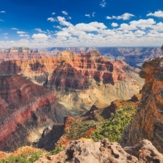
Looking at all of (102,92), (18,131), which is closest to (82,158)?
(18,131)

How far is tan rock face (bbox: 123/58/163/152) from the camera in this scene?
17.5 m

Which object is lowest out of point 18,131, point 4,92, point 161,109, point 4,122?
point 18,131

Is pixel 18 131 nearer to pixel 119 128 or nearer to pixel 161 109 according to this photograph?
pixel 119 128

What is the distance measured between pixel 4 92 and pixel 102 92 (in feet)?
308

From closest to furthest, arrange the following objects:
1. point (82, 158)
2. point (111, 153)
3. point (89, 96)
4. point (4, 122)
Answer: point (82, 158) < point (111, 153) < point (4, 122) < point (89, 96)

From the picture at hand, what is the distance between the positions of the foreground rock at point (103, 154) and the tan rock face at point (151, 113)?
531 cm

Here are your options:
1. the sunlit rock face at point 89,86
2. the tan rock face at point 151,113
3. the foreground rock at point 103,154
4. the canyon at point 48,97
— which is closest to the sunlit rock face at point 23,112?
the canyon at point 48,97

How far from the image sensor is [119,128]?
34.8m

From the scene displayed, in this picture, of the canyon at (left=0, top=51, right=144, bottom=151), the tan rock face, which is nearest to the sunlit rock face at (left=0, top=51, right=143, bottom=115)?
the canyon at (left=0, top=51, right=144, bottom=151)

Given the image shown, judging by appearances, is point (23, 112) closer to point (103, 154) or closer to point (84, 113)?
point (84, 113)

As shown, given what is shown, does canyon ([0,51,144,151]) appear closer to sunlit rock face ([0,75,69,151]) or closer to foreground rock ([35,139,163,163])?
sunlit rock face ([0,75,69,151])

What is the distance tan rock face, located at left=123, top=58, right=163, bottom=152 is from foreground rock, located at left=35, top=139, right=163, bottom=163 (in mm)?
5313

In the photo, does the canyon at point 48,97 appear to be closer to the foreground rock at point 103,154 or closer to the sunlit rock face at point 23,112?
the sunlit rock face at point 23,112

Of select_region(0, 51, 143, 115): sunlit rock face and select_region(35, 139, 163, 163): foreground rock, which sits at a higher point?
select_region(35, 139, 163, 163): foreground rock
